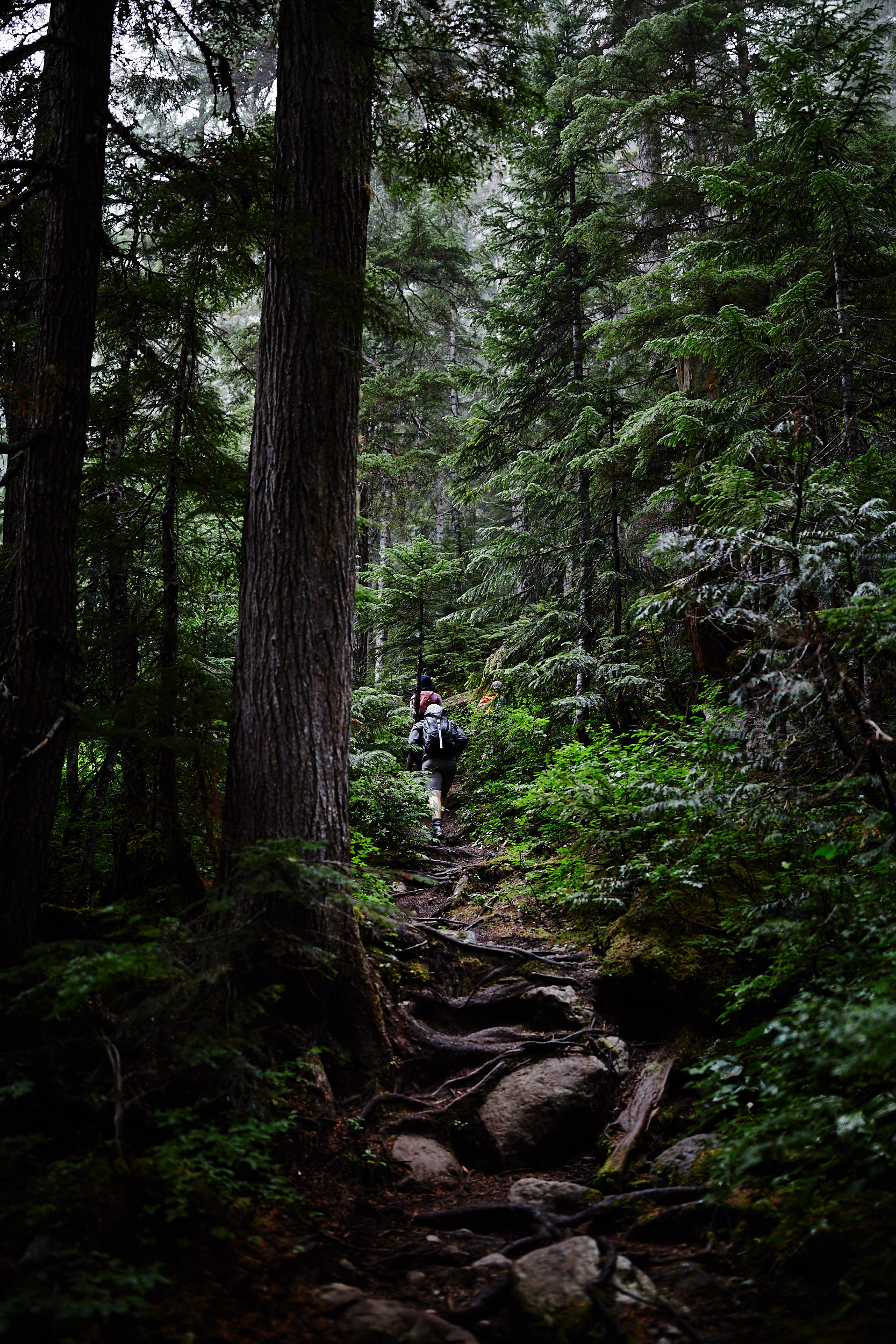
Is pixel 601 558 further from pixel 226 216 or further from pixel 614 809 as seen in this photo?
pixel 226 216

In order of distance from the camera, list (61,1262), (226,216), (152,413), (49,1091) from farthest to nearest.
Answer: (152,413)
(226,216)
(49,1091)
(61,1262)

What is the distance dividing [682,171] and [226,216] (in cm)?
1111

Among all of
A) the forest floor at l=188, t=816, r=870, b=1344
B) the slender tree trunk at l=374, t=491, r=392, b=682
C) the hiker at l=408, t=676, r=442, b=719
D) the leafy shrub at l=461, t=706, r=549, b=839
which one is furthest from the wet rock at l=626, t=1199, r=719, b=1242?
the slender tree trunk at l=374, t=491, r=392, b=682

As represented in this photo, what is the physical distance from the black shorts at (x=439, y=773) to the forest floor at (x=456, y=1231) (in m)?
5.23

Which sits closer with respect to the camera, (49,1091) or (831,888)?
(49,1091)

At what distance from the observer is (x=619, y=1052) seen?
478cm

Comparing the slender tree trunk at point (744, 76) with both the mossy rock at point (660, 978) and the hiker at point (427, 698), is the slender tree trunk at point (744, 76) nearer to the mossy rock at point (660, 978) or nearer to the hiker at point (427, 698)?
the hiker at point (427, 698)

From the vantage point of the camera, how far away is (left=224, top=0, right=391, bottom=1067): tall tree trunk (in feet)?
14.8

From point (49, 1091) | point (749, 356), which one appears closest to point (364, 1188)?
point (49, 1091)

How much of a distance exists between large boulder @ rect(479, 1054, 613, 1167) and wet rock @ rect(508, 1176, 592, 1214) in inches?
14.5

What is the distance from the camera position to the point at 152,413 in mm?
6285

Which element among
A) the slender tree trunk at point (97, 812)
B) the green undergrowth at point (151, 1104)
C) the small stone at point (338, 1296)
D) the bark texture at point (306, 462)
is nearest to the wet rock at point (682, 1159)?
the small stone at point (338, 1296)

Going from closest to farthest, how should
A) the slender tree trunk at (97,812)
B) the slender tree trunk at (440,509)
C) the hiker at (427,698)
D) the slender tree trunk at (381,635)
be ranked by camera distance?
the slender tree trunk at (97,812), the hiker at (427,698), the slender tree trunk at (381,635), the slender tree trunk at (440,509)

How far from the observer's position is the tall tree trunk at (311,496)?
4.52 m
